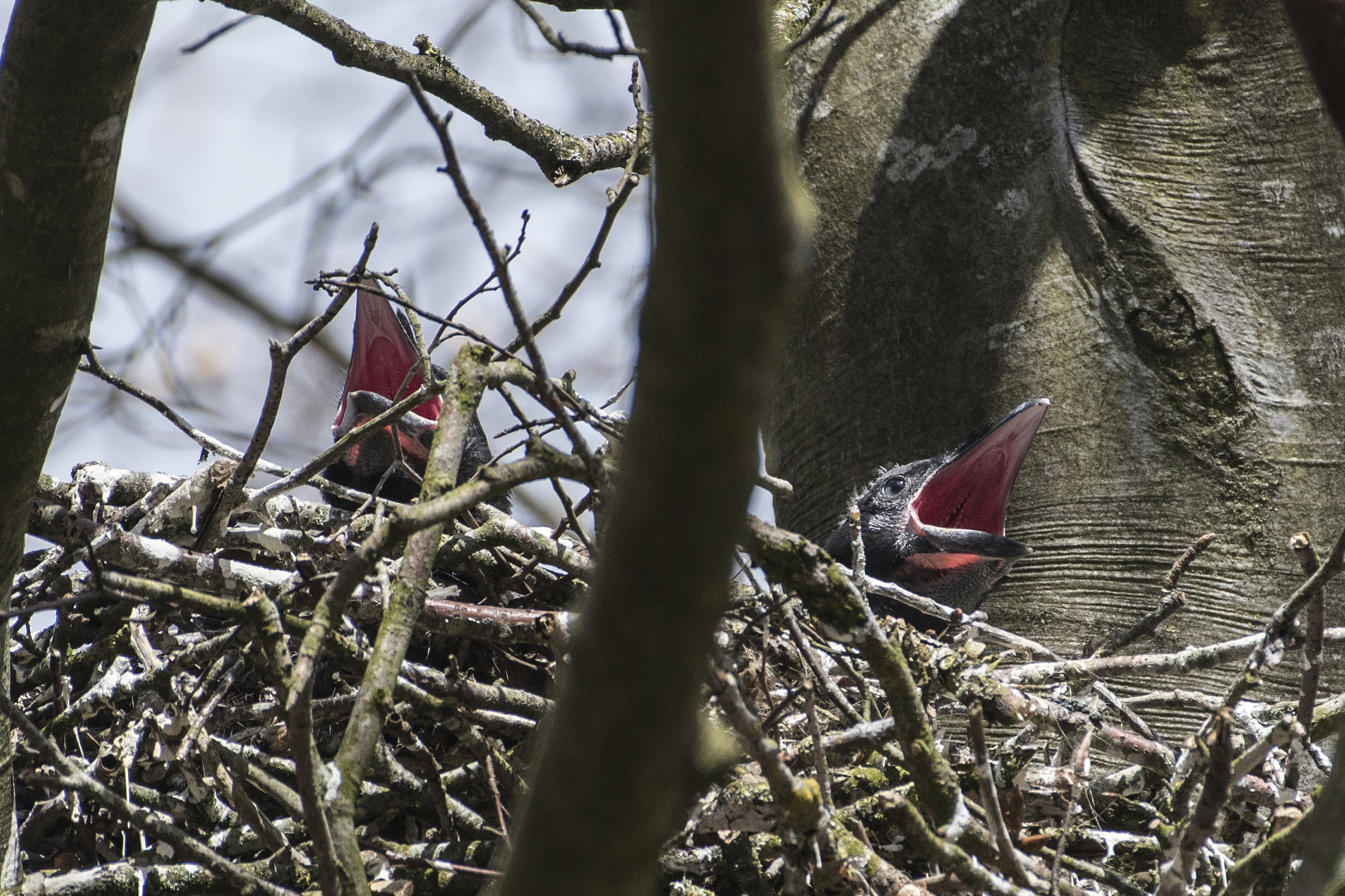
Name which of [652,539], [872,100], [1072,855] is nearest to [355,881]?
[652,539]

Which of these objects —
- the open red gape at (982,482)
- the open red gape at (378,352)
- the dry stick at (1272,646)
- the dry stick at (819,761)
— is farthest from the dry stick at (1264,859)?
the open red gape at (378,352)

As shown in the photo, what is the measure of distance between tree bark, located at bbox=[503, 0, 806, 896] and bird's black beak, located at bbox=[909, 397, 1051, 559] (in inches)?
101

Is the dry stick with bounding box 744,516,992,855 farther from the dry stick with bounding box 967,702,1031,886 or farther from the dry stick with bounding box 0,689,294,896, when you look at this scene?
the dry stick with bounding box 0,689,294,896

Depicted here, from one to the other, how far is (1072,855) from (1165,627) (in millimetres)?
1196

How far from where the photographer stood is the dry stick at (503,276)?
1.10m

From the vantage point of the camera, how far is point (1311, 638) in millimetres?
1277

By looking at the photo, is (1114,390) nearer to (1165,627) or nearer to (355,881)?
(1165,627)

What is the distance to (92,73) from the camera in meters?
1.45

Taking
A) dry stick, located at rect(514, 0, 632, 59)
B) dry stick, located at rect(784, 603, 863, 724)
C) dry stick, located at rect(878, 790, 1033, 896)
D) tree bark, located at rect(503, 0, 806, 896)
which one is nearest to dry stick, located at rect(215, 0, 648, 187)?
dry stick, located at rect(514, 0, 632, 59)

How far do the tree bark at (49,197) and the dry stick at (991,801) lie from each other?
1251 mm

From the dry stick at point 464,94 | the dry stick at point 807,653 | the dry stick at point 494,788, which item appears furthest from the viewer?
the dry stick at point 464,94

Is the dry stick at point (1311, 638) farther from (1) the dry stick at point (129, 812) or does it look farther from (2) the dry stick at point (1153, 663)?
(1) the dry stick at point (129, 812)

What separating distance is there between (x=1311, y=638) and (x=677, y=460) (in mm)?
1043

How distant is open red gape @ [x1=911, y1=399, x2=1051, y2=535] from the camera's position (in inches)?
122
